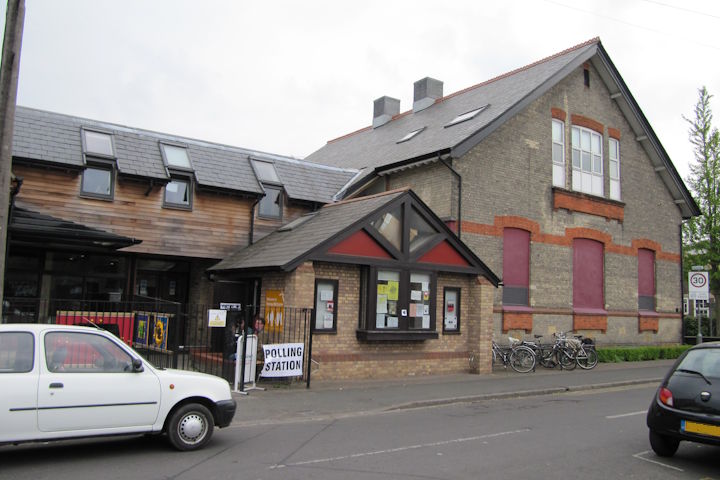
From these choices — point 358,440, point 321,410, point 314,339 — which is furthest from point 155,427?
point 314,339

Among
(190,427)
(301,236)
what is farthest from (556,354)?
(190,427)

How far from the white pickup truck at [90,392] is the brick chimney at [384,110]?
78.6ft

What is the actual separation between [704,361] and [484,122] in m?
12.6

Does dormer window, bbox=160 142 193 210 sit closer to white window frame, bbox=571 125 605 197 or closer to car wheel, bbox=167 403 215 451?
car wheel, bbox=167 403 215 451

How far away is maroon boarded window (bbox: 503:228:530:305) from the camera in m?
19.8

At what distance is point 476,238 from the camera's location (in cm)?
1891

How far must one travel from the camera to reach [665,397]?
7.74m

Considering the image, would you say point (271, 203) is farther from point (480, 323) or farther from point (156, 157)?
point (480, 323)

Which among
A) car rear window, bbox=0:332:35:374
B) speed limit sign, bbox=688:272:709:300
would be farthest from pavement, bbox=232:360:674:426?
car rear window, bbox=0:332:35:374

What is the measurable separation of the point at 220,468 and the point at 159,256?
1165 centimetres

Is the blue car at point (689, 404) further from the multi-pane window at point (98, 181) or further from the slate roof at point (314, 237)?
the multi-pane window at point (98, 181)

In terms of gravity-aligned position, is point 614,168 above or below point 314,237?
above

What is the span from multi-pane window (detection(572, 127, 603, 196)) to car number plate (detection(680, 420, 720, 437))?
1591 cm

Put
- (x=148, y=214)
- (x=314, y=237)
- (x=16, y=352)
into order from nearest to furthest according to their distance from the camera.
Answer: (x=16, y=352) < (x=314, y=237) < (x=148, y=214)
